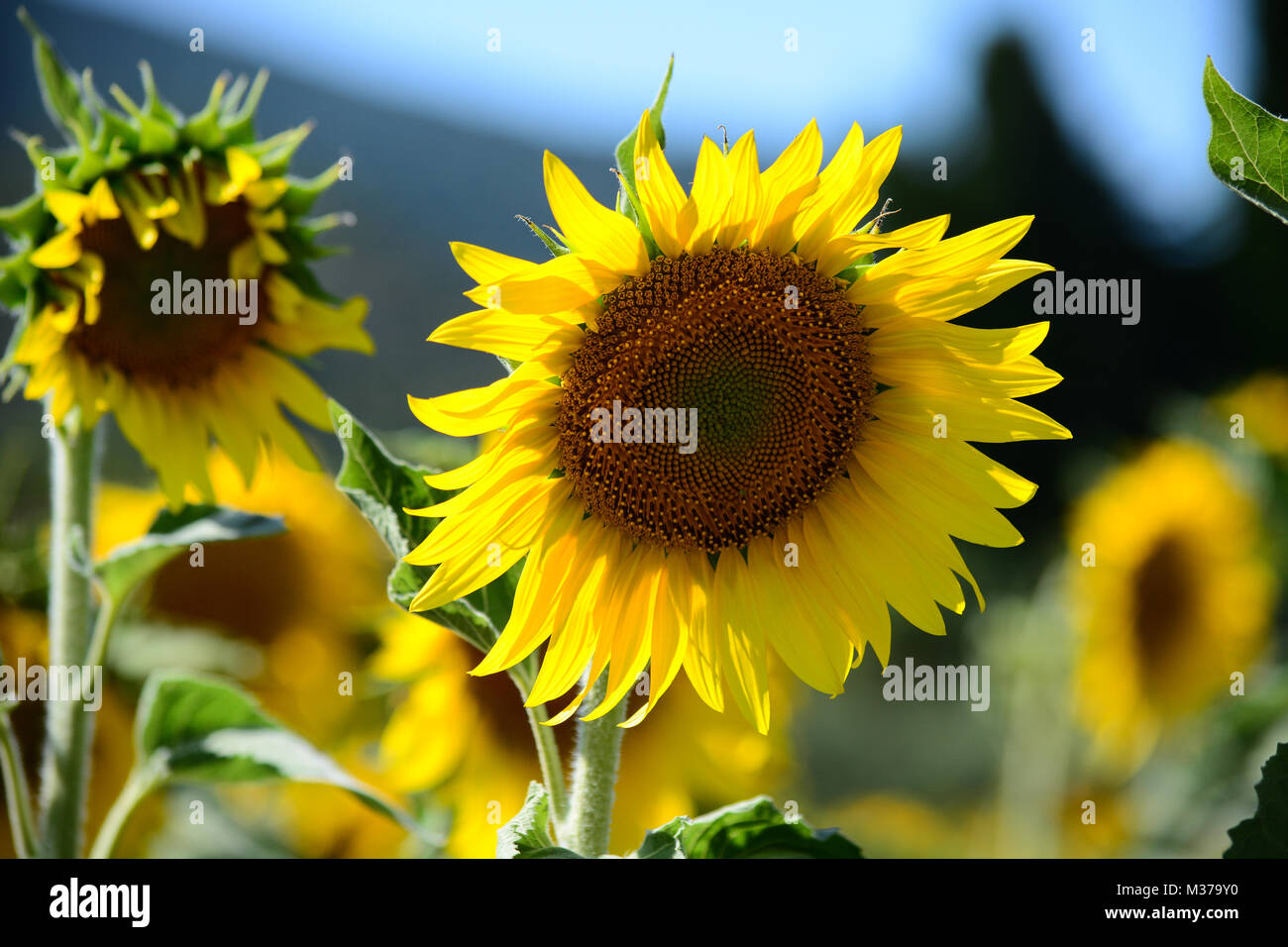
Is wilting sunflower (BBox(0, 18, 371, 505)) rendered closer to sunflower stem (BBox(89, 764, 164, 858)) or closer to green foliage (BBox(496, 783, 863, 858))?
sunflower stem (BBox(89, 764, 164, 858))

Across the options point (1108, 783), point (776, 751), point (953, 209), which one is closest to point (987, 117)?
point (953, 209)

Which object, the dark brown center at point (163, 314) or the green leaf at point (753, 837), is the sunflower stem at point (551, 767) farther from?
the dark brown center at point (163, 314)

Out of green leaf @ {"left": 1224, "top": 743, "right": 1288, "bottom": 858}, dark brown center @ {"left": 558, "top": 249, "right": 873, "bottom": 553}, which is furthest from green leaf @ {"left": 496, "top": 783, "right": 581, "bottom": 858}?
green leaf @ {"left": 1224, "top": 743, "right": 1288, "bottom": 858}

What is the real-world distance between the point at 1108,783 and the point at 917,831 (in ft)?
2.39

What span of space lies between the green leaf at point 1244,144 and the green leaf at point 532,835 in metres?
0.88

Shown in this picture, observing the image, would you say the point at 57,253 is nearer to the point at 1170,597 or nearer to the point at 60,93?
the point at 60,93

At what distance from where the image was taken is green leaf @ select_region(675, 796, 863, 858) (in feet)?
4.06

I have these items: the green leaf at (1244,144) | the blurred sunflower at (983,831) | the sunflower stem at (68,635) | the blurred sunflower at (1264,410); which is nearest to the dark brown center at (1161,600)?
the blurred sunflower at (1264,410)

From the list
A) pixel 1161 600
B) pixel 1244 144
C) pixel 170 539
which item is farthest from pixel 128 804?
pixel 1161 600

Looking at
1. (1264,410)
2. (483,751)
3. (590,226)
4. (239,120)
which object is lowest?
(483,751)

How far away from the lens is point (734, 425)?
135 centimetres

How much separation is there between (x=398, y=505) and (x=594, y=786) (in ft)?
1.26

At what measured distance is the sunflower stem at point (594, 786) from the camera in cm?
127
